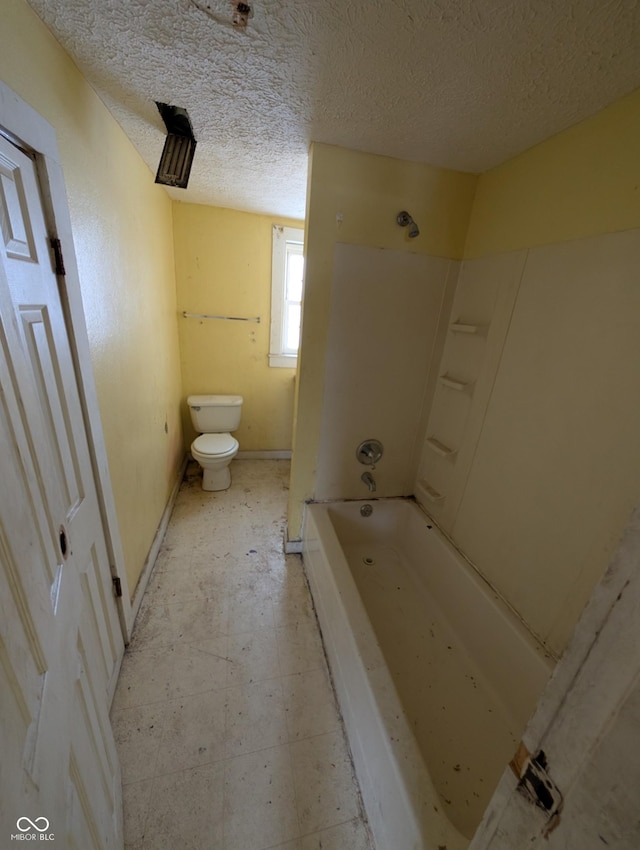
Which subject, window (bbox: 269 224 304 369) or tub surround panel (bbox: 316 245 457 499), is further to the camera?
window (bbox: 269 224 304 369)

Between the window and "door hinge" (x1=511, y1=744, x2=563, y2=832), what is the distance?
2383 mm

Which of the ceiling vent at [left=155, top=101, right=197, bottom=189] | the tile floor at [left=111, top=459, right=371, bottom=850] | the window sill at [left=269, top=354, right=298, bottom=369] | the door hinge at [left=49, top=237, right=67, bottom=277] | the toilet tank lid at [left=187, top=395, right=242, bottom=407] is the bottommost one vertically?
the tile floor at [left=111, top=459, right=371, bottom=850]

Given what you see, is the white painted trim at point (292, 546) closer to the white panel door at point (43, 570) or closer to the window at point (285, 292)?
the white panel door at point (43, 570)

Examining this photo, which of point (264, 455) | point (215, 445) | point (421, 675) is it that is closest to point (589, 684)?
point (421, 675)

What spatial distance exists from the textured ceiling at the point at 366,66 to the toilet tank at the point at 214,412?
→ 170cm

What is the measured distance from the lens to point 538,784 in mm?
392

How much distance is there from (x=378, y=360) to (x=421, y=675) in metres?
1.50

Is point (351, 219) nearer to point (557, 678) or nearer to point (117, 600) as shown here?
point (557, 678)

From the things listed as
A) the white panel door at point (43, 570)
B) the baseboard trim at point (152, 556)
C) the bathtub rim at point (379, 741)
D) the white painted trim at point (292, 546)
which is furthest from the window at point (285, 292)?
the bathtub rim at point (379, 741)

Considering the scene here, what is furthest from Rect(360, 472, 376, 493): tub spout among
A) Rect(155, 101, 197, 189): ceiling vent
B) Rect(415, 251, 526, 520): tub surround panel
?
Rect(155, 101, 197, 189): ceiling vent

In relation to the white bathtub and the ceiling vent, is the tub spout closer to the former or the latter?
the white bathtub

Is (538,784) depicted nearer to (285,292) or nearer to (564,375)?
(564,375)

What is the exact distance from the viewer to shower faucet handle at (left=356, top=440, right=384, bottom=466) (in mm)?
1887

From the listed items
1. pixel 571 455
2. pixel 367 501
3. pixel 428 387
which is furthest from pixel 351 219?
pixel 367 501
